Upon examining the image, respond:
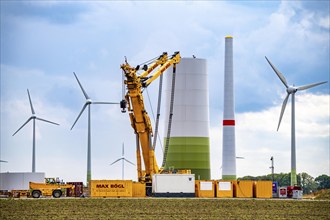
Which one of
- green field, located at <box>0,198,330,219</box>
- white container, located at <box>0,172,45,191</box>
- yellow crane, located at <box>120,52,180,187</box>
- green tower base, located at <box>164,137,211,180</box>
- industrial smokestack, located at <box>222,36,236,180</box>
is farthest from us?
industrial smokestack, located at <box>222,36,236,180</box>

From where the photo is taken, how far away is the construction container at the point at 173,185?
96125 millimetres

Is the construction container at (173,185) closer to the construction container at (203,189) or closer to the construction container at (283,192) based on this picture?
the construction container at (203,189)

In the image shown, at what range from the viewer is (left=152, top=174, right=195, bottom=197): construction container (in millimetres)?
96125

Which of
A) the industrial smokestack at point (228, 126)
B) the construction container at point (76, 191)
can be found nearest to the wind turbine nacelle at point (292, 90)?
the industrial smokestack at point (228, 126)

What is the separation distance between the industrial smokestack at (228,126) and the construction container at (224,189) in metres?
19.3

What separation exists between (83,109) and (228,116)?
23.6 meters

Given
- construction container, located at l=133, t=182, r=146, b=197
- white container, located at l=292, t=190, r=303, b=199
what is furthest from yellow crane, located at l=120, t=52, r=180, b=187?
white container, located at l=292, t=190, r=303, b=199

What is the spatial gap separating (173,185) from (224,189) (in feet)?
24.3

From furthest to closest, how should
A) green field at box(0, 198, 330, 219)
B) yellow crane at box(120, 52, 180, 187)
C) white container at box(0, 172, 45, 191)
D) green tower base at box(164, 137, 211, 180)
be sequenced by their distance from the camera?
green tower base at box(164, 137, 211, 180) < white container at box(0, 172, 45, 191) < yellow crane at box(120, 52, 180, 187) < green field at box(0, 198, 330, 219)

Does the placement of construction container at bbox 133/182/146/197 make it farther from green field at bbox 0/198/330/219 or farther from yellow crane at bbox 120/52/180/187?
green field at bbox 0/198/330/219

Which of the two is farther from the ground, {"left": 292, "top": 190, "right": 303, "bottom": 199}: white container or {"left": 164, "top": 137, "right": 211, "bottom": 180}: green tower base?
{"left": 164, "top": 137, "right": 211, "bottom": 180}: green tower base

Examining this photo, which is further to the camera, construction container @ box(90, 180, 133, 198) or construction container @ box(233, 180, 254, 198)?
construction container @ box(233, 180, 254, 198)

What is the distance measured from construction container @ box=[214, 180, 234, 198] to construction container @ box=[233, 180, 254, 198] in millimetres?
673

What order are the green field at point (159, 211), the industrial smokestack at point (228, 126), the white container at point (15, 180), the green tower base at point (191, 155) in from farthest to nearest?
the industrial smokestack at point (228, 126)
the green tower base at point (191, 155)
the white container at point (15, 180)
the green field at point (159, 211)
